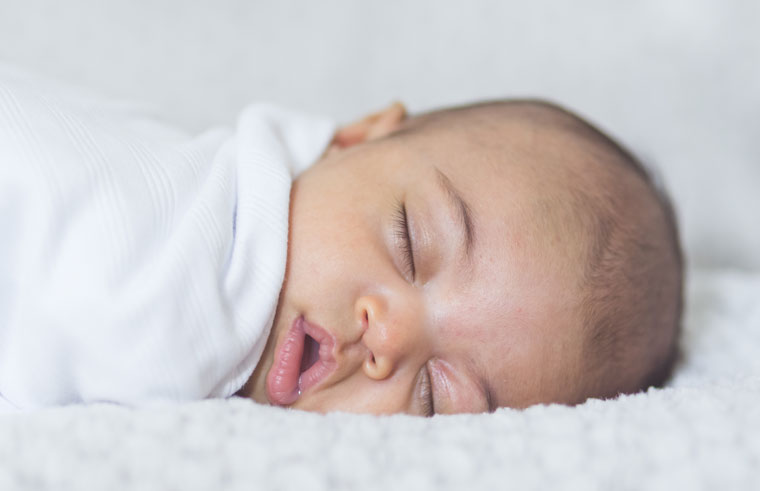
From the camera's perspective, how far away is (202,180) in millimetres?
880

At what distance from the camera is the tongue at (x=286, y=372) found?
829 mm

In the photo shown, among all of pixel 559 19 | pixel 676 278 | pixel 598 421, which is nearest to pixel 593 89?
pixel 559 19

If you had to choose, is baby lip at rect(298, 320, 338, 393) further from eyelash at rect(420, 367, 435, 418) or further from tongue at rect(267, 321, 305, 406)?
eyelash at rect(420, 367, 435, 418)

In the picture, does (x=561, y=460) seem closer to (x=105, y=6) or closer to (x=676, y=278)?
(x=676, y=278)

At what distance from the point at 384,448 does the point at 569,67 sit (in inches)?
53.5

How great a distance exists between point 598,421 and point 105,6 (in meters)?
1.42

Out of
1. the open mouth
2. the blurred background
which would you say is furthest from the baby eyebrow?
the blurred background

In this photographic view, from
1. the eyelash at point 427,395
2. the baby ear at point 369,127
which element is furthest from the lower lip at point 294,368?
the baby ear at point 369,127

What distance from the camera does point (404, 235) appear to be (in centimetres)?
89

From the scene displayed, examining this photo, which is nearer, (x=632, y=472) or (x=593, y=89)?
(x=632, y=472)

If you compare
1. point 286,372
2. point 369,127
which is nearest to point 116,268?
point 286,372

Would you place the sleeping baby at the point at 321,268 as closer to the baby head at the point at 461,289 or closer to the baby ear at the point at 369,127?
the baby head at the point at 461,289

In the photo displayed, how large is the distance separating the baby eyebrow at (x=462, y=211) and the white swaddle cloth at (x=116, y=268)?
0.21 meters

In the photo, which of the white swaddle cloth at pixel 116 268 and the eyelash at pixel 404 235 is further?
the eyelash at pixel 404 235
